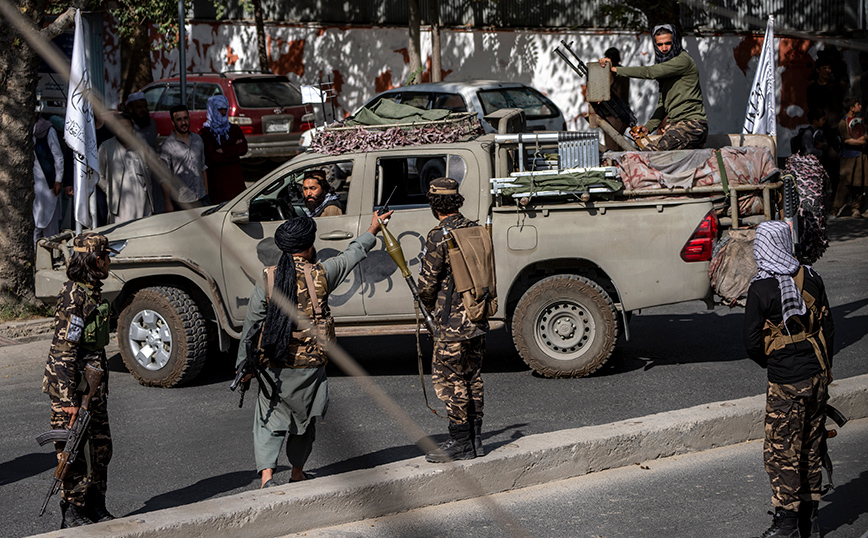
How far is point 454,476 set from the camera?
18.3 feet

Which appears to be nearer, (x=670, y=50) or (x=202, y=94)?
(x=670, y=50)

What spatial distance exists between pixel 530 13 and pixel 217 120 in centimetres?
1382

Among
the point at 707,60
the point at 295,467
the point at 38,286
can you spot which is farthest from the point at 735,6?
the point at 295,467

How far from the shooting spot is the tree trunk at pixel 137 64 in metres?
21.5

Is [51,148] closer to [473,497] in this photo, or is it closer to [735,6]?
[473,497]

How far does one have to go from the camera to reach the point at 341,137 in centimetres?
825

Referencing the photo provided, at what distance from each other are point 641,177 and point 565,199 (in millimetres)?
645

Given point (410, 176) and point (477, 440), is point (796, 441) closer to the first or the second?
point (477, 440)

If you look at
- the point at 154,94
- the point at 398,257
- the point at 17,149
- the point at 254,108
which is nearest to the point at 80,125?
the point at 17,149

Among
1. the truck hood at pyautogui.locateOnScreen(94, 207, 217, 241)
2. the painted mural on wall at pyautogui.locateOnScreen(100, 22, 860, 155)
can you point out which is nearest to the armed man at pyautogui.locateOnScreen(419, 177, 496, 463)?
the truck hood at pyautogui.locateOnScreen(94, 207, 217, 241)

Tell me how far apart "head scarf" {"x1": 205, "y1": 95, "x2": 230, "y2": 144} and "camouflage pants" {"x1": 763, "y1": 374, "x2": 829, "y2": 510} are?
25.7 feet

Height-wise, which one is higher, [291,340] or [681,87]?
[681,87]

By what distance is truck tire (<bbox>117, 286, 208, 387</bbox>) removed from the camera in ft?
26.5

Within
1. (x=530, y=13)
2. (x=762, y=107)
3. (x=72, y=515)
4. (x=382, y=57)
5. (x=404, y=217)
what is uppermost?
(x=530, y=13)
